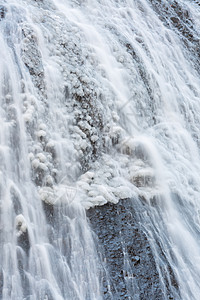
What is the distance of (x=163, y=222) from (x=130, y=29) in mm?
5419

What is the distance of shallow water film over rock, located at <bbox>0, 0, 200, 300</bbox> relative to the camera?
12.9 feet

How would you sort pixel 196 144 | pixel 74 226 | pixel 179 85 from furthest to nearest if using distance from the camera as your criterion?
pixel 179 85 < pixel 196 144 < pixel 74 226

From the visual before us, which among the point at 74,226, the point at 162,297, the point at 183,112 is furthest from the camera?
the point at 183,112

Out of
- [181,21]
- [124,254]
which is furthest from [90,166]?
[181,21]

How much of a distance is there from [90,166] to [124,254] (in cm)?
150

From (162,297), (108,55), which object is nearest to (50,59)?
(108,55)

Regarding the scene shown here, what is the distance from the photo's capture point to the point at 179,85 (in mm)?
8102

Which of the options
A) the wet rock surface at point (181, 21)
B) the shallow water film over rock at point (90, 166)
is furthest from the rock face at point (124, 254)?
the wet rock surface at point (181, 21)

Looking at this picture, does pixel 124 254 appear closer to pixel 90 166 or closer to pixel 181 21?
pixel 90 166

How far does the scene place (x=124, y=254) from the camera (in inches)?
167

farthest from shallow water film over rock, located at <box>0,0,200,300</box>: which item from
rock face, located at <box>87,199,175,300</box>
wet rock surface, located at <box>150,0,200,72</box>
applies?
wet rock surface, located at <box>150,0,200,72</box>

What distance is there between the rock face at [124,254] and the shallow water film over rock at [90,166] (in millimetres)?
14

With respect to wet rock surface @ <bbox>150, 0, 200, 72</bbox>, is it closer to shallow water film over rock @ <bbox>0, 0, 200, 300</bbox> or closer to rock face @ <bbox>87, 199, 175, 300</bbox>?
shallow water film over rock @ <bbox>0, 0, 200, 300</bbox>

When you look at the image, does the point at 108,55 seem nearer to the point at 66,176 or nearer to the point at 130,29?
the point at 130,29
